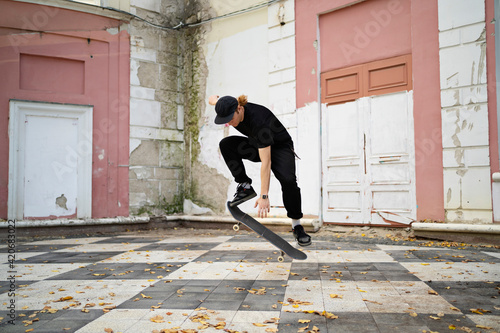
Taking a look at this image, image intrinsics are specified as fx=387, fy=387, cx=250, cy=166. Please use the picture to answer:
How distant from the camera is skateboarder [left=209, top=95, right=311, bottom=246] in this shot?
12.4 feet

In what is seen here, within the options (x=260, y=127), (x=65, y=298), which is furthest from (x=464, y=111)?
(x=65, y=298)

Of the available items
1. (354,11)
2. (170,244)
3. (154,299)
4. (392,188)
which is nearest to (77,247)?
(170,244)

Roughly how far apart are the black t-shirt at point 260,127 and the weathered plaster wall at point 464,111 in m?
3.86

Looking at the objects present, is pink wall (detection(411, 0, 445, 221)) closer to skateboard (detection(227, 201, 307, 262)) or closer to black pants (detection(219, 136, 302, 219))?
black pants (detection(219, 136, 302, 219))

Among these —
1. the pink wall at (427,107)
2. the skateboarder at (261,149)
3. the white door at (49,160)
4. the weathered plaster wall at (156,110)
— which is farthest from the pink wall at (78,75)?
the pink wall at (427,107)

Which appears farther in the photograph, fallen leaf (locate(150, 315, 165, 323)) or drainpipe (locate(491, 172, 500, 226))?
drainpipe (locate(491, 172, 500, 226))

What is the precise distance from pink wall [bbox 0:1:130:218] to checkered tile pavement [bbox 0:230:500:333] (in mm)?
3809

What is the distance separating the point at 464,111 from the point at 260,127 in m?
4.24

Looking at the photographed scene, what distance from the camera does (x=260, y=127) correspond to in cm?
381

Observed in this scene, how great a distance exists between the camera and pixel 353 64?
25.3ft

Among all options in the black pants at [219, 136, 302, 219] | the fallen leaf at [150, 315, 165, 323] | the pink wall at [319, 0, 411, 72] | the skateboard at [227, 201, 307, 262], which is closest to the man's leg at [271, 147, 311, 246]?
the black pants at [219, 136, 302, 219]

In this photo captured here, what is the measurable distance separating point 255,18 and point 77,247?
20.7ft

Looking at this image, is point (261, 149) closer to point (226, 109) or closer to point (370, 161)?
point (226, 109)

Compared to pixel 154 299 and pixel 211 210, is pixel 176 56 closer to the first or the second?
pixel 211 210
